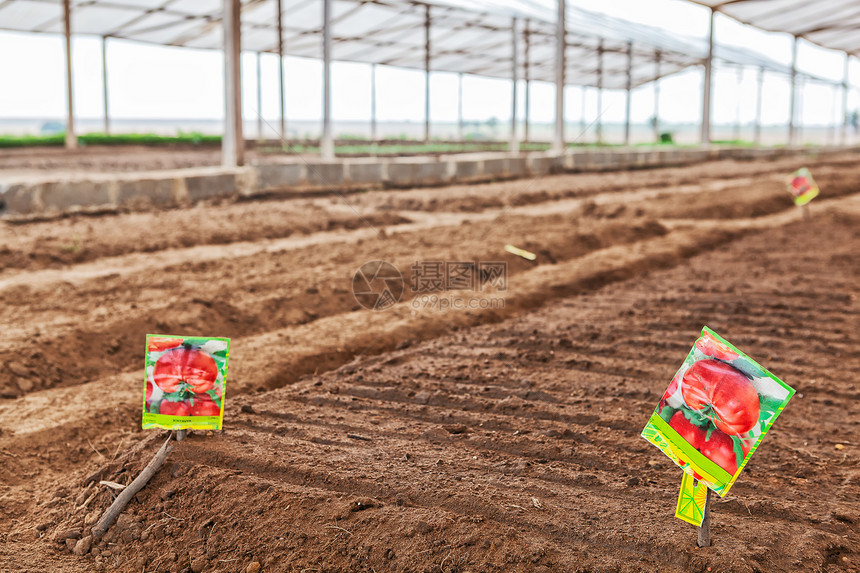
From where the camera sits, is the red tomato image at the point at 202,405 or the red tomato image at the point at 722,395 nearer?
the red tomato image at the point at 722,395

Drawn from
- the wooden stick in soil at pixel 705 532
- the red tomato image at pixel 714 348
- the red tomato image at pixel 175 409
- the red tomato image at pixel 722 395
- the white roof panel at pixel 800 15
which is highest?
the white roof panel at pixel 800 15

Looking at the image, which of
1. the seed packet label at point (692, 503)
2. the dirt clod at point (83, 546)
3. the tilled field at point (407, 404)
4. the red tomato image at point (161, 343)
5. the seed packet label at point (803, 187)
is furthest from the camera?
the seed packet label at point (803, 187)

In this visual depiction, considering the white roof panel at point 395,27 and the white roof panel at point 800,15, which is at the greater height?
the white roof panel at point 800,15

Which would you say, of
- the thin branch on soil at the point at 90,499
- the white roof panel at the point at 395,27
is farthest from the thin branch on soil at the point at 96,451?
the white roof panel at the point at 395,27

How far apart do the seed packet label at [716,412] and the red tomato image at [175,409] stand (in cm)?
158

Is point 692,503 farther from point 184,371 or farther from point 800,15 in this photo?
point 800,15

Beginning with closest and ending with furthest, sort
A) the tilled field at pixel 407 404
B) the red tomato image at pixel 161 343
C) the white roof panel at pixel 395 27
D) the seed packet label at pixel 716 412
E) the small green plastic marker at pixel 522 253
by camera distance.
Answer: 1. the seed packet label at pixel 716 412
2. the tilled field at pixel 407 404
3. the red tomato image at pixel 161 343
4. the small green plastic marker at pixel 522 253
5. the white roof panel at pixel 395 27

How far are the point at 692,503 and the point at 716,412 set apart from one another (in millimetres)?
288

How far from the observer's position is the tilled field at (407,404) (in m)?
2.12

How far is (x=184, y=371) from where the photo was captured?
2.54 metres

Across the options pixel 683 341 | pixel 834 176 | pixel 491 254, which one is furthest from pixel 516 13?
pixel 683 341

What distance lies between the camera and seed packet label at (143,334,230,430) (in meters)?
2.54

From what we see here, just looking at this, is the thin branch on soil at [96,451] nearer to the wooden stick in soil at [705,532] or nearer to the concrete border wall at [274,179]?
the wooden stick in soil at [705,532]

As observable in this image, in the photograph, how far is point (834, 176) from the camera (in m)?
14.2
